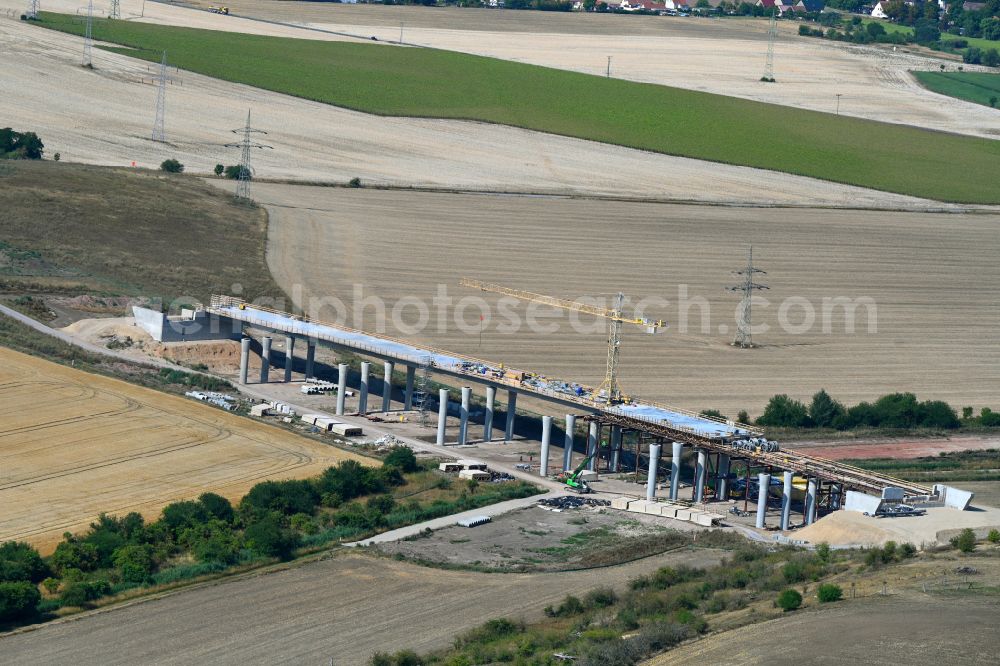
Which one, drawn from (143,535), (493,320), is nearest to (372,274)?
(493,320)

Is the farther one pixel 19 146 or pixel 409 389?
pixel 19 146

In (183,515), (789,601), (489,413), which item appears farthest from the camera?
(489,413)

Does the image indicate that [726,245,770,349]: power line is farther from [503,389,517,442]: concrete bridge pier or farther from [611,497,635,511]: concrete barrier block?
[611,497,635,511]: concrete barrier block

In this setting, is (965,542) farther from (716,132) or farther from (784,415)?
(716,132)

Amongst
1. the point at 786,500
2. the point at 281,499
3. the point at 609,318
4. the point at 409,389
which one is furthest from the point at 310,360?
the point at 786,500

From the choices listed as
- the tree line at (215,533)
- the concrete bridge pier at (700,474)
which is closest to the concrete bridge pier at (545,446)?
the tree line at (215,533)

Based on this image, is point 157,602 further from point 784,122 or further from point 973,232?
point 784,122

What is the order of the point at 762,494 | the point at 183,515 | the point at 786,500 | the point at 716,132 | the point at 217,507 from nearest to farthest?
the point at 183,515 → the point at 217,507 → the point at 762,494 → the point at 786,500 → the point at 716,132

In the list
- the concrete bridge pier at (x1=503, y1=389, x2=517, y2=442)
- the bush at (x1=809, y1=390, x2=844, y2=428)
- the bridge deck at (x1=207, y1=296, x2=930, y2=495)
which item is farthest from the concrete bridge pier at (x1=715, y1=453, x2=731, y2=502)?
the bush at (x1=809, y1=390, x2=844, y2=428)
